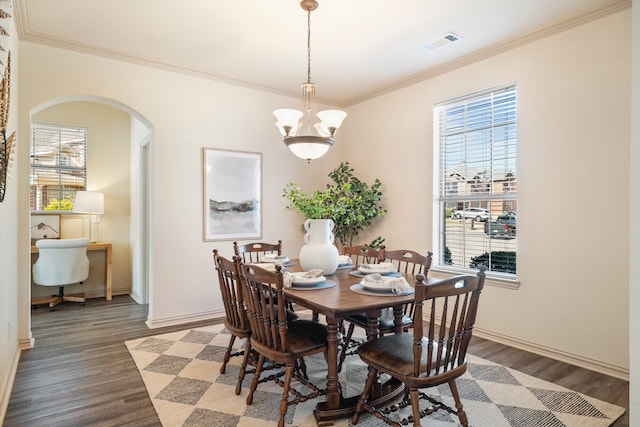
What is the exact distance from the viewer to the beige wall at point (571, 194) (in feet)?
9.18

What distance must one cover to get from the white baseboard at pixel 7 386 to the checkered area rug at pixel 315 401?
0.78 metres

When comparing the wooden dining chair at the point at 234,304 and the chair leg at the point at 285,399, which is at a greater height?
the wooden dining chair at the point at 234,304

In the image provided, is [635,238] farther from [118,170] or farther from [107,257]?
[118,170]

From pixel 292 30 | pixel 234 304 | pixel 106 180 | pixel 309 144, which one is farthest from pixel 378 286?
pixel 106 180

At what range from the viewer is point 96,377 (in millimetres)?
2773

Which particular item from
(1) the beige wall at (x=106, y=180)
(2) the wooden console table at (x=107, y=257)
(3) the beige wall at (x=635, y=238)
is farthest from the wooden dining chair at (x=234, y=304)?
(1) the beige wall at (x=106, y=180)

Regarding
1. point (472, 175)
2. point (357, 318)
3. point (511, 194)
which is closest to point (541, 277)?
point (511, 194)

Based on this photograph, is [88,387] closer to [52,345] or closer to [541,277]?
[52,345]

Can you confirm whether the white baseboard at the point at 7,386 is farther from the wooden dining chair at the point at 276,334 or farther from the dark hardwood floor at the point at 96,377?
the wooden dining chair at the point at 276,334

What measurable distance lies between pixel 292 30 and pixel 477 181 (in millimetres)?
2321

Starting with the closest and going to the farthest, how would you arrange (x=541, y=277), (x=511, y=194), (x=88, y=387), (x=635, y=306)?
1. (x=635, y=306)
2. (x=88, y=387)
3. (x=541, y=277)
4. (x=511, y=194)

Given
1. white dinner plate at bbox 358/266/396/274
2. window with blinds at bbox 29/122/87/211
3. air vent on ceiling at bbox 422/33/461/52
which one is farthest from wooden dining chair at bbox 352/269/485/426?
window with blinds at bbox 29/122/87/211

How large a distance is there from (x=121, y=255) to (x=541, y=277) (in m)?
5.41

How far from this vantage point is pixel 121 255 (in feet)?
18.2
